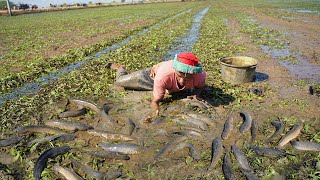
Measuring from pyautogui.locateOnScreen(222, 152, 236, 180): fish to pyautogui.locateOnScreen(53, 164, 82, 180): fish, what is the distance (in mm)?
2313

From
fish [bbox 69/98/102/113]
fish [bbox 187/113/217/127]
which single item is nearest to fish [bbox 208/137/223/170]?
fish [bbox 187/113/217/127]

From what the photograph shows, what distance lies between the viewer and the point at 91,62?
37.8 feet

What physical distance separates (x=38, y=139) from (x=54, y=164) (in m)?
0.96

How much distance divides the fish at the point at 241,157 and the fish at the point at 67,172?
265 cm

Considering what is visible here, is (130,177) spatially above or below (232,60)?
below

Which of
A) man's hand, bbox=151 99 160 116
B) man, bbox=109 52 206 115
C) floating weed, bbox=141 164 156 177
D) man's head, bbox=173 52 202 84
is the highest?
man's head, bbox=173 52 202 84

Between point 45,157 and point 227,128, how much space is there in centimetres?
357

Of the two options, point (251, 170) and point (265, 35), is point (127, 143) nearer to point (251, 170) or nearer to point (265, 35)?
point (251, 170)

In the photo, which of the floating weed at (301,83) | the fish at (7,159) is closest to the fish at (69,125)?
the fish at (7,159)

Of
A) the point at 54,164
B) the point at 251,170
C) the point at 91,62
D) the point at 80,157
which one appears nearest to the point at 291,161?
the point at 251,170

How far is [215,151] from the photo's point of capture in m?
4.82

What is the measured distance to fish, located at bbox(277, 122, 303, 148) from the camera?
5.04 metres

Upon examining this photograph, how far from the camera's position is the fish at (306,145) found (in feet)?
15.9

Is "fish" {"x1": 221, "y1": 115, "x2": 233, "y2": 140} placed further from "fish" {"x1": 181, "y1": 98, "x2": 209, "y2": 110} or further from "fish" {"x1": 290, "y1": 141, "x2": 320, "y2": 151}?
"fish" {"x1": 290, "y1": 141, "x2": 320, "y2": 151}
